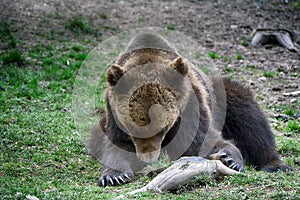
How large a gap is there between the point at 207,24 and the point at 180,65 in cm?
866

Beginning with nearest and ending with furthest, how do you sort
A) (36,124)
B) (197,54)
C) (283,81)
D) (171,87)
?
(171,87), (36,124), (283,81), (197,54)

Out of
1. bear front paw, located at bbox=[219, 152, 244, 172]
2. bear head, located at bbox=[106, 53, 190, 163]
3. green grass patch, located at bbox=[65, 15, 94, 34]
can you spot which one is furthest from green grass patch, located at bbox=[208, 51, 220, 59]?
bear front paw, located at bbox=[219, 152, 244, 172]

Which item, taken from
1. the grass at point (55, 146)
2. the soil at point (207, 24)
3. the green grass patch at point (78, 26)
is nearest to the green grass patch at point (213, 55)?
the grass at point (55, 146)

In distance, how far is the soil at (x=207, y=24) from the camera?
11258mm

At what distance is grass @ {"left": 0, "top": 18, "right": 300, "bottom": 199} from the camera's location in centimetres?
521

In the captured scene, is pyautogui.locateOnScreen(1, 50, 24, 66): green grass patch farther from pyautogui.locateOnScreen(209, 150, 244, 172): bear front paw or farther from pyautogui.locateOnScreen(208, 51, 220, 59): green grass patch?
pyautogui.locateOnScreen(209, 150, 244, 172): bear front paw

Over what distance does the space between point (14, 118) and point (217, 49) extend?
625 cm

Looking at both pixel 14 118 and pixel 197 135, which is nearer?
pixel 197 135

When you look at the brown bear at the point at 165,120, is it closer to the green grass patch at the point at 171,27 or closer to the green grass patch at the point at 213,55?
the green grass patch at the point at 213,55

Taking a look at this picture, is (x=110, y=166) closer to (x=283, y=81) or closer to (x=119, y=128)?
(x=119, y=128)

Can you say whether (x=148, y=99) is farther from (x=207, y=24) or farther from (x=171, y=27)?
(x=207, y=24)

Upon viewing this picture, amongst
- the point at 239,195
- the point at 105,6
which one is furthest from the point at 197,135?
the point at 105,6

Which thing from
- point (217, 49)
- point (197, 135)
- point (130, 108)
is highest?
point (130, 108)

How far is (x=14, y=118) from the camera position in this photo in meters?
8.09
